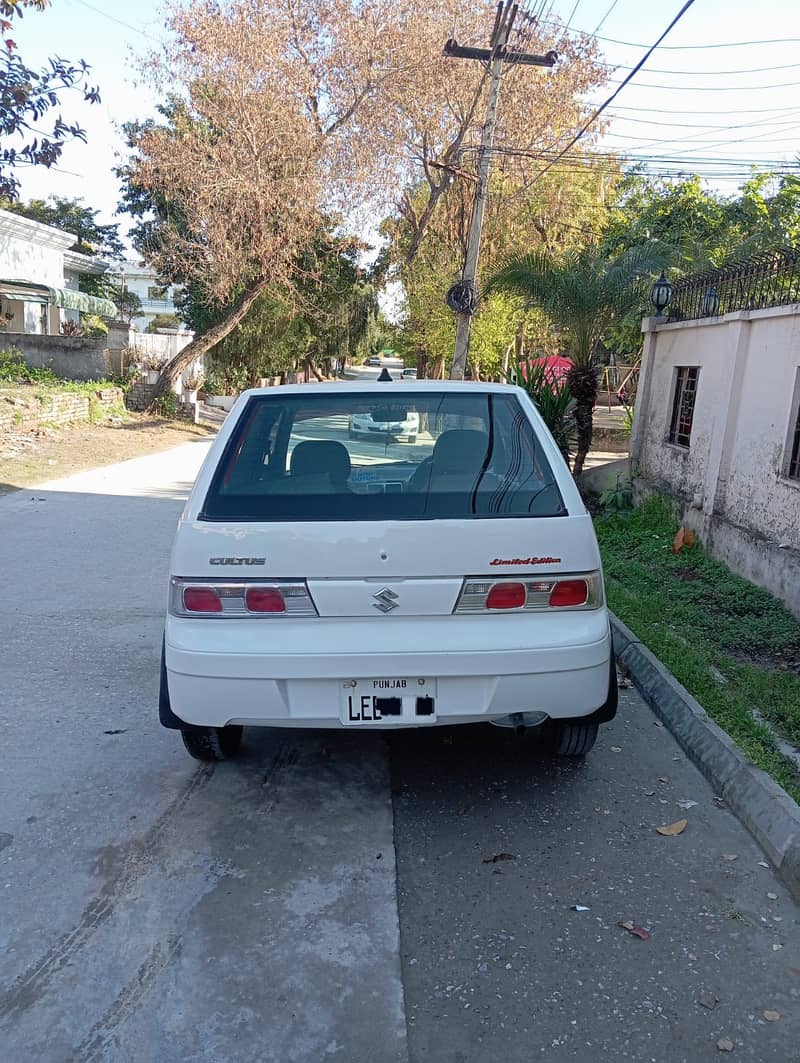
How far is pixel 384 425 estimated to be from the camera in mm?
4309

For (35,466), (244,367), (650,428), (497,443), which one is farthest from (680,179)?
(497,443)

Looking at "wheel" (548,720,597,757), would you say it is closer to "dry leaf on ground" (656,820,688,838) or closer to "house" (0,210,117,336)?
"dry leaf on ground" (656,820,688,838)

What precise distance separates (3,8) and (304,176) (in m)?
14.6

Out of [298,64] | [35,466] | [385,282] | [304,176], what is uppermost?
[298,64]

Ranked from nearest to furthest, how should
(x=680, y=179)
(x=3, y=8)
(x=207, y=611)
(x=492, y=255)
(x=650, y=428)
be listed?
(x=207, y=611) < (x=3, y=8) < (x=650, y=428) < (x=680, y=179) < (x=492, y=255)

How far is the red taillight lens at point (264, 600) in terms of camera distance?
10.9ft

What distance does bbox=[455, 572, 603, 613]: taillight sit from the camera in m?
3.34

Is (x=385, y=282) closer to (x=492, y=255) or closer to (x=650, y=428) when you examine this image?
(x=492, y=255)

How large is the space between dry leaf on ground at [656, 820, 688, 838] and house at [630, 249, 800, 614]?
11.0 feet

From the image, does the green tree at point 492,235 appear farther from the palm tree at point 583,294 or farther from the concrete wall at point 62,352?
the palm tree at point 583,294

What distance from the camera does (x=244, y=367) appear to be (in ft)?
99.7

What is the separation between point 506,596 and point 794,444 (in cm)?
469

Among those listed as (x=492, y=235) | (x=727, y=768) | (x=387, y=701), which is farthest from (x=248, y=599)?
(x=492, y=235)

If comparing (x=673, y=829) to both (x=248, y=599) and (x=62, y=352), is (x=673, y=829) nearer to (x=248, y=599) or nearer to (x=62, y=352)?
(x=248, y=599)
